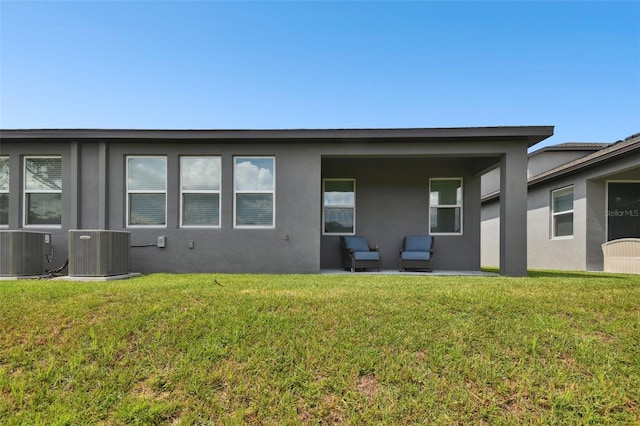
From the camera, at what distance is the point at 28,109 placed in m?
11.2

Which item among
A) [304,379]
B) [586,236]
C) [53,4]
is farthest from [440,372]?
[53,4]

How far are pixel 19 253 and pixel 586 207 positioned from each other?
14.4m

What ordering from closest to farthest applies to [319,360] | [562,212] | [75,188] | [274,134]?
[319,360] < [274,134] < [75,188] < [562,212]

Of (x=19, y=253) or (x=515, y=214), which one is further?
(x=515, y=214)

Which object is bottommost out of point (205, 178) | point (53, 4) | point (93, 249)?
point (93, 249)

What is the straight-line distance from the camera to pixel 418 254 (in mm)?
8727

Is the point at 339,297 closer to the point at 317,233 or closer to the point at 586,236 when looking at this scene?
the point at 317,233

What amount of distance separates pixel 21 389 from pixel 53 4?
9.72 m

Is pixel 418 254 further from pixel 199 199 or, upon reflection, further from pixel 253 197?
pixel 199 199

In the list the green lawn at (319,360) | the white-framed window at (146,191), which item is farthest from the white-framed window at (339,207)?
the green lawn at (319,360)

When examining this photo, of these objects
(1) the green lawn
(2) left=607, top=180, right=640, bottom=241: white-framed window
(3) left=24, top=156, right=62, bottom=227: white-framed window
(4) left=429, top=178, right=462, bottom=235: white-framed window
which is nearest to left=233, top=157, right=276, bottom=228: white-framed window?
(1) the green lawn

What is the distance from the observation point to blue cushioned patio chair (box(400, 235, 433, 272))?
8.67 metres

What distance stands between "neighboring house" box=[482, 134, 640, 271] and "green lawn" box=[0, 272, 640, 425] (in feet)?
23.2

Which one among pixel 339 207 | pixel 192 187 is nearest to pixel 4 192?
pixel 192 187
